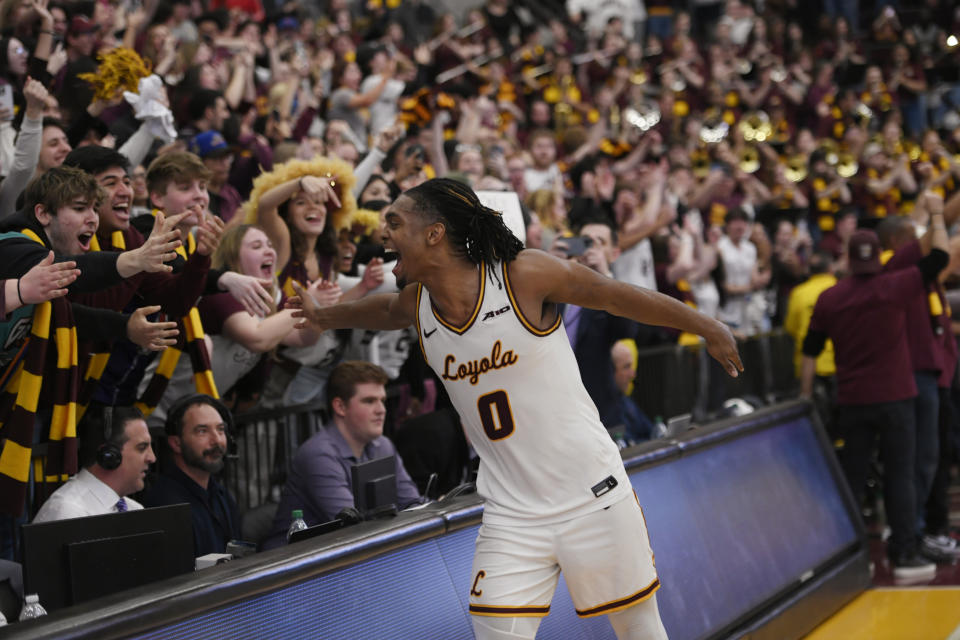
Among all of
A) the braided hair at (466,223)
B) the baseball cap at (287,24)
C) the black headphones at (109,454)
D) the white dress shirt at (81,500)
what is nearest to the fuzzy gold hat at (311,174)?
the black headphones at (109,454)

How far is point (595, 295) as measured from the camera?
3250mm

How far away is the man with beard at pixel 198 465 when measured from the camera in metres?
4.54

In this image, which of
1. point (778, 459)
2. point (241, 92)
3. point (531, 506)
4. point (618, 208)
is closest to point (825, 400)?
point (618, 208)

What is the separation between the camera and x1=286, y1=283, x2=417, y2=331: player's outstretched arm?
357cm

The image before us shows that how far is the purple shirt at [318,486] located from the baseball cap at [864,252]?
348 cm

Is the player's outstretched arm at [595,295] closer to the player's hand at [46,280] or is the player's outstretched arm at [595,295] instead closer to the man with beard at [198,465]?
the player's hand at [46,280]

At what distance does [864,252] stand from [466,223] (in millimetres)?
4298

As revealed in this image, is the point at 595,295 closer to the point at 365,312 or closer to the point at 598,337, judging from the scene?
the point at 365,312

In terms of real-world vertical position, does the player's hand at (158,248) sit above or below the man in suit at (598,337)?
above

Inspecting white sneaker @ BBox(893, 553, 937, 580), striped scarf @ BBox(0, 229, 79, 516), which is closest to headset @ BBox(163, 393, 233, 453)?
striped scarf @ BBox(0, 229, 79, 516)

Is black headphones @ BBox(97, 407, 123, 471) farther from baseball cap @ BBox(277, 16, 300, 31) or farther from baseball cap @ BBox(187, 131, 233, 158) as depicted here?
baseball cap @ BBox(277, 16, 300, 31)

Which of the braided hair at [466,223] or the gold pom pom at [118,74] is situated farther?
the gold pom pom at [118,74]

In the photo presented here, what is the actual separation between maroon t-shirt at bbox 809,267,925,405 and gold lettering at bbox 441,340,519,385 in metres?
4.37

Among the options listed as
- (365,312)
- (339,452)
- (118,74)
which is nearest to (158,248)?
(365,312)
